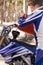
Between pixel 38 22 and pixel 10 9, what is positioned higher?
pixel 38 22

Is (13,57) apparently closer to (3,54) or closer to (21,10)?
(3,54)

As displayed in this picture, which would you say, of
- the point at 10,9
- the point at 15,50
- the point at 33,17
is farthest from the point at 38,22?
the point at 10,9

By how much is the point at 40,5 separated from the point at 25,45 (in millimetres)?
604

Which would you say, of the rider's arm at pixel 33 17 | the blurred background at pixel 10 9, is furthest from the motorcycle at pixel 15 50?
the blurred background at pixel 10 9

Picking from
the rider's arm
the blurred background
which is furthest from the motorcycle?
the blurred background

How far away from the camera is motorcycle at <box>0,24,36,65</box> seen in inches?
157

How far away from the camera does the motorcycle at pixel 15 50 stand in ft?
13.0

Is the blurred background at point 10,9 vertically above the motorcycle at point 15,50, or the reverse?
the motorcycle at point 15,50

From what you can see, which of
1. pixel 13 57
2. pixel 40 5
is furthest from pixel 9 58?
pixel 40 5

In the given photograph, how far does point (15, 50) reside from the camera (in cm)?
403

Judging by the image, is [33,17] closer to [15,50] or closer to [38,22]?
[38,22]

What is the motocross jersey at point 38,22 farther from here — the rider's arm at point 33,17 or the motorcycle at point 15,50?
the motorcycle at point 15,50

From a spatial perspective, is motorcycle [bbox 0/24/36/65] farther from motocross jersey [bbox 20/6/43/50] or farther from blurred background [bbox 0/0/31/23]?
blurred background [bbox 0/0/31/23]

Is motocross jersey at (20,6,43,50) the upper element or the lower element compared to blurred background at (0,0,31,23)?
upper
